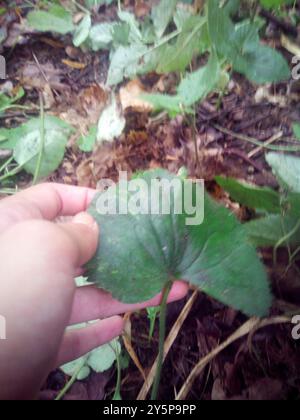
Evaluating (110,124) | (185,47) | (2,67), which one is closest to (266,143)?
(185,47)

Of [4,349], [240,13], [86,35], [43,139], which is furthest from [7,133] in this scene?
[4,349]

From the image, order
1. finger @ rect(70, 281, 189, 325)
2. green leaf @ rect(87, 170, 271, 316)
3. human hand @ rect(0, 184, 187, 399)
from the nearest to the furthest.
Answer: human hand @ rect(0, 184, 187, 399)
green leaf @ rect(87, 170, 271, 316)
finger @ rect(70, 281, 189, 325)

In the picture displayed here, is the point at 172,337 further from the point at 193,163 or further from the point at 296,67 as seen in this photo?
the point at 296,67

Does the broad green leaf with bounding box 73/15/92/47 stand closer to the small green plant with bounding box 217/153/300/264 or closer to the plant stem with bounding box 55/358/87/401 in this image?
the small green plant with bounding box 217/153/300/264

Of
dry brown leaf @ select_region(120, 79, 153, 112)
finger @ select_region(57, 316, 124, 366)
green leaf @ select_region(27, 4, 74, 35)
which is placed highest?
green leaf @ select_region(27, 4, 74, 35)

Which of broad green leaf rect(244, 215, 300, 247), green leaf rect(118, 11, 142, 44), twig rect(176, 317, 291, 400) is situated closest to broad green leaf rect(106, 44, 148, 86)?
green leaf rect(118, 11, 142, 44)

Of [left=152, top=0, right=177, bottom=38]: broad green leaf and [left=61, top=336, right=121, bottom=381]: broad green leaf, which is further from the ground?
[left=152, top=0, right=177, bottom=38]: broad green leaf
